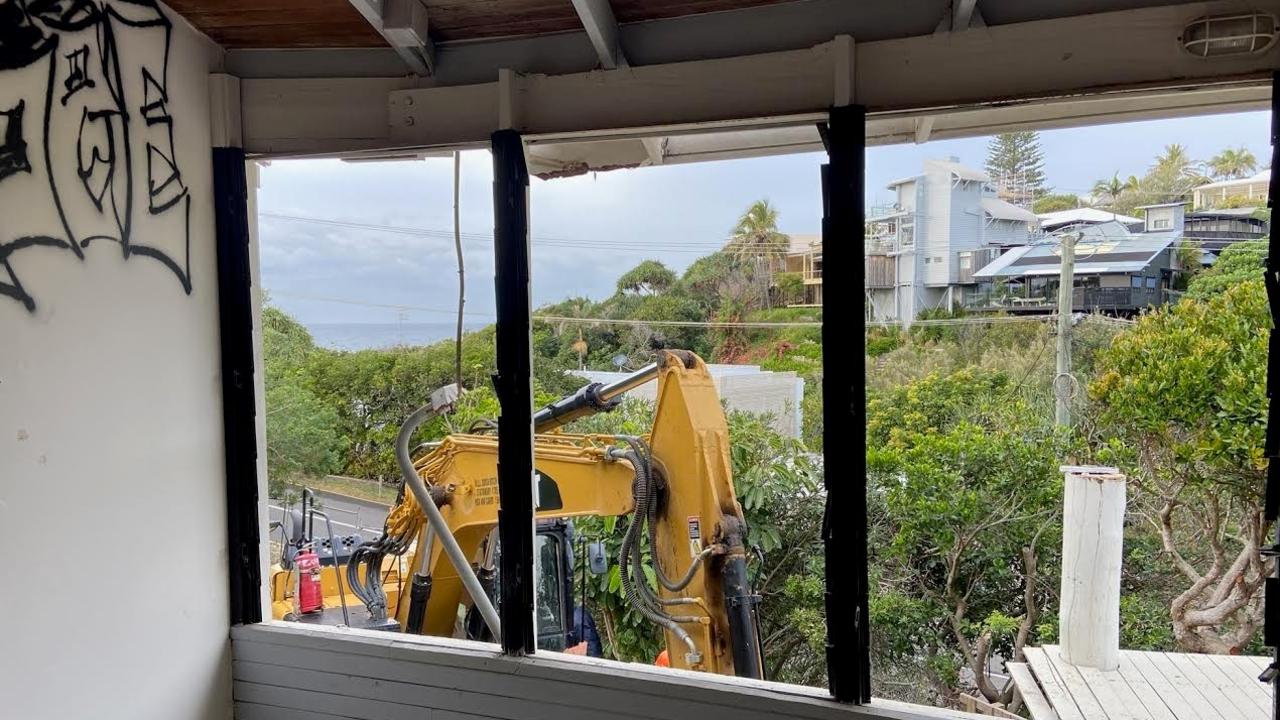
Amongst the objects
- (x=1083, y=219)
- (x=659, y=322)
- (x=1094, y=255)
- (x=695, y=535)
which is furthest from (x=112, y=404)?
(x=1083, y=219)

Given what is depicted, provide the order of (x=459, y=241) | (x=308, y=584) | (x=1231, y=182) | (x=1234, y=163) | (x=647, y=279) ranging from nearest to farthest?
(x=459, y=241)
(x=308, y=584)
(x=1231, y=182)
(x=1234, y=163)
(x=647, y=279)

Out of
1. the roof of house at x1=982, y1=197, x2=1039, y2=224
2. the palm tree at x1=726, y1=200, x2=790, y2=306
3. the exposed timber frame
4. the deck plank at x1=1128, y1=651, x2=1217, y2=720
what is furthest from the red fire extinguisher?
the roof of house at x1=982, y1=197, x2=1039, y2=224

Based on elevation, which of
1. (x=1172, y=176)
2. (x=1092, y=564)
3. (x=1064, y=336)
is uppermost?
(x=1172, y=176)

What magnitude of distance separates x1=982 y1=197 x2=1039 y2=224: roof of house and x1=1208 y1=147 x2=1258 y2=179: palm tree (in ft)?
3.06

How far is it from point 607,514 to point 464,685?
945 mm

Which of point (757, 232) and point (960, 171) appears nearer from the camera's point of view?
point (960, 171)

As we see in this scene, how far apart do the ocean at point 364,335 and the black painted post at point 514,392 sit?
58.1 inches

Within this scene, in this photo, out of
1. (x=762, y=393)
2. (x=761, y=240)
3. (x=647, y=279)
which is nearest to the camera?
(x=762, y=393)

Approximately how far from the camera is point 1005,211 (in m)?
4.46

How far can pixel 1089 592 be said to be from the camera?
112 inches

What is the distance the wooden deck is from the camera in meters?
2.56

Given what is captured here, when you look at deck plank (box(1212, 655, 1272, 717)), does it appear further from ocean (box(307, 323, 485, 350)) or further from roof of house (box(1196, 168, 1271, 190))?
ocean (box(307, 323, 485, 350))

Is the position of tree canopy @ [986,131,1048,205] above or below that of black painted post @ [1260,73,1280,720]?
above

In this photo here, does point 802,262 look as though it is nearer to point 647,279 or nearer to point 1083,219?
point 647,279
